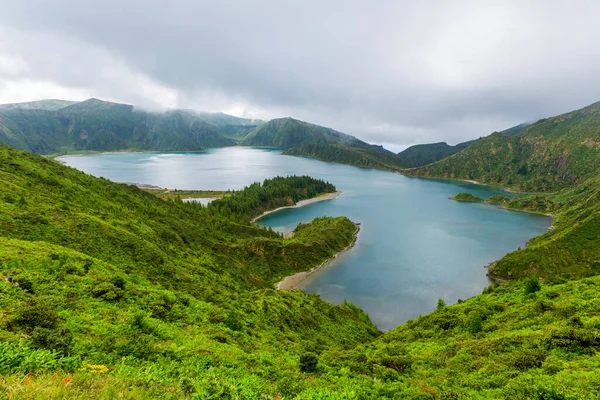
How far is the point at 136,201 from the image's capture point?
6875 centimetres

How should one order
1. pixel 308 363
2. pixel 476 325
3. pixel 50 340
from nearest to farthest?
pixel 50 340 → pixel 308 363 → pixel 476 325

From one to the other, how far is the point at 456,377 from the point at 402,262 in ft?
247

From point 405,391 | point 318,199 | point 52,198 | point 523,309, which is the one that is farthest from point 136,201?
point 318,199

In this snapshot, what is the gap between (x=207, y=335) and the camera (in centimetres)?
2153

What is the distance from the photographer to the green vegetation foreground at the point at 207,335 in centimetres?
1155

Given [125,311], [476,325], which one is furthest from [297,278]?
[125,311]

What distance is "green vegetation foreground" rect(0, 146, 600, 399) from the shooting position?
37.9 ft

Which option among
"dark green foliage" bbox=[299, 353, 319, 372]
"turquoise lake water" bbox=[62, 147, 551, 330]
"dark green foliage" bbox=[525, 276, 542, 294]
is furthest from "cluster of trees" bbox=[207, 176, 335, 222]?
"dark green foliage" bbox=[299, 353, 319, 372]

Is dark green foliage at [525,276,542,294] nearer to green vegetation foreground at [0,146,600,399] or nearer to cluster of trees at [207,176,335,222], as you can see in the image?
green vegetation foreground at [0,146,600,399]

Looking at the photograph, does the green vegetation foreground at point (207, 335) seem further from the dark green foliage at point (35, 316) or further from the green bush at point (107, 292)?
the green bush at point (107, 292)

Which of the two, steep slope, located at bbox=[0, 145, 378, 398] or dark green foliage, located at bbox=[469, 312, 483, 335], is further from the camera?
dark green foliage, located at bbox=[469, 312, 483, 335]

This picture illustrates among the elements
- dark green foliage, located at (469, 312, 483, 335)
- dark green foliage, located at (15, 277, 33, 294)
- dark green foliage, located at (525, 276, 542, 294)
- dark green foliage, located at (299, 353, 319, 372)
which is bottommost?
dark green foliage, located at (469, 312, 483, 335)

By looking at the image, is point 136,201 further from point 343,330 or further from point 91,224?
point 343,330

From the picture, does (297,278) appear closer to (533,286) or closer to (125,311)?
(533,286)
